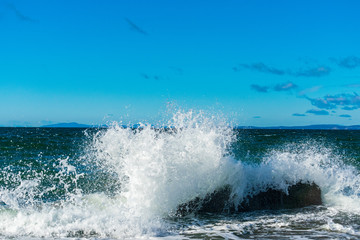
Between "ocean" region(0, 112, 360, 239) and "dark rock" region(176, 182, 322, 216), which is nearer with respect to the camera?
"ocean" region(0, 112, 360, 239)

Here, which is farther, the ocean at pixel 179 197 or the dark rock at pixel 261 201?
the dark rock at pixel 261 201

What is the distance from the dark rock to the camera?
21.9 ft

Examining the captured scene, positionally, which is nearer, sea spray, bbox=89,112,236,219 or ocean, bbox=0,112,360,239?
ocean, bbox=0,112,360,239

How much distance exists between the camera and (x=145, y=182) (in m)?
6.68

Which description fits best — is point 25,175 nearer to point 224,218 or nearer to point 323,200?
point 224,218

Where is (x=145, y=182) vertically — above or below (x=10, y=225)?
above

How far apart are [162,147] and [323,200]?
3837 millimetres

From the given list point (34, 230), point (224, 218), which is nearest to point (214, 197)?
point (224, 218)

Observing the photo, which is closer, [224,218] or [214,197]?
[224,218]

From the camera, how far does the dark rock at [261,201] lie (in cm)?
669

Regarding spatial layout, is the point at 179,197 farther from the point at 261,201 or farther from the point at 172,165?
the point at 261,201

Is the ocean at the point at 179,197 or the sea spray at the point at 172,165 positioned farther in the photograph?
the sea spray at the point at 172,165

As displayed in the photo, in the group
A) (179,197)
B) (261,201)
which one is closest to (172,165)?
(179,197)

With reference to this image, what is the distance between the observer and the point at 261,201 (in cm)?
698
